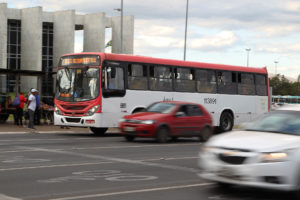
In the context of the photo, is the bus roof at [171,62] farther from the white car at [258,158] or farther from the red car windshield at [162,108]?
the white car at [258,158]

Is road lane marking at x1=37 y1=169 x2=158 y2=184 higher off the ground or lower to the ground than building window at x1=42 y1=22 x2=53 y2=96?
lower

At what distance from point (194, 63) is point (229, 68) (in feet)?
8.29

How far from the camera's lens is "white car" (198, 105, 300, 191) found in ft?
26.3

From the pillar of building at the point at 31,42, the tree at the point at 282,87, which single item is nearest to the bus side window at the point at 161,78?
the pillar of building at the point at 31,42

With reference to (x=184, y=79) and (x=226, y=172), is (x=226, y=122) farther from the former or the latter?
(x=226, y=172)

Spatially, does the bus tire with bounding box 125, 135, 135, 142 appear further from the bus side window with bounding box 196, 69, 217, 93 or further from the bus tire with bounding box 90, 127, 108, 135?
the bus side window with bounding box 196, 69, 217, 93

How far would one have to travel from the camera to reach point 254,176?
26.5ft

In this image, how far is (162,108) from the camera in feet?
65.6

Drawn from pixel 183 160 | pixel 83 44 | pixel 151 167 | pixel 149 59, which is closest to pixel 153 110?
pixel 149 59

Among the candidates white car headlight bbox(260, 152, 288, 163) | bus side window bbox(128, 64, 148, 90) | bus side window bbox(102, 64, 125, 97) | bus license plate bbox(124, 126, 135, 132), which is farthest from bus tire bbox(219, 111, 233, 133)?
white car headlight bbox(260, 152, 288, 163)

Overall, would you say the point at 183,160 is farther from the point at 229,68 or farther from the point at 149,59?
the point at 229,68

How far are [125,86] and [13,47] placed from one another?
50.5 m

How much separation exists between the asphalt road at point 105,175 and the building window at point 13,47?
54.3 meters

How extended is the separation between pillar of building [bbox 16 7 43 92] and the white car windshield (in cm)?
5949
